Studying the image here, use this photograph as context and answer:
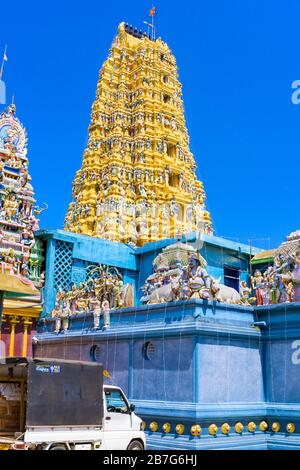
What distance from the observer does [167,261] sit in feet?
83.6

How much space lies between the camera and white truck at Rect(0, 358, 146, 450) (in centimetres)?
1100

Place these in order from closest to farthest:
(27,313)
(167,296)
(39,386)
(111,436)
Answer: (39,386)
(111,436)
(167,296)
(27,313)

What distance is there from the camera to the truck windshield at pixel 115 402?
1314 cm

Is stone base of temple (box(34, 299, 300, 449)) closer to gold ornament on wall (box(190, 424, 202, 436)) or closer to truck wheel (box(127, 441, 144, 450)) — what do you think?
gold ornament on wall (box(190, 424, 202, 436))

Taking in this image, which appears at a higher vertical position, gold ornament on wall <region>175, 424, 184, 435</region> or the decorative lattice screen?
the decorative lattice screen

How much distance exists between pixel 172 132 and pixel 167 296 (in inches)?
1012

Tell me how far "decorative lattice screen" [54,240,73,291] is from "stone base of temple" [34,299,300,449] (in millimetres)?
9516

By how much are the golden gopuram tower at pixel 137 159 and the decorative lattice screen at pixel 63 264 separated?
755 cm

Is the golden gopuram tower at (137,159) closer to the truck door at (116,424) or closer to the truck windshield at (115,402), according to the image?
the truck windshield at (115,402)

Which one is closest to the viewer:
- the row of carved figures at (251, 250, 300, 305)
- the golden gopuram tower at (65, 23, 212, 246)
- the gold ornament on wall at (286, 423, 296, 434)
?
the gold ornament on wall at (286, 423, 296, 434)

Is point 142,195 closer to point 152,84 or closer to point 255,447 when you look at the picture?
point 152,84

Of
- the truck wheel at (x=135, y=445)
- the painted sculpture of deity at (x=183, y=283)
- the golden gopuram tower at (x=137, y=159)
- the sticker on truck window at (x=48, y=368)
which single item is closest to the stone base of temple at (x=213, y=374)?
the painted sculpture of deity at (x=183, y=283)

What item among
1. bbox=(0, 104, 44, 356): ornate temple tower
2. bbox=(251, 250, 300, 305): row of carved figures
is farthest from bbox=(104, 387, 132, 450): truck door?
bbox=(0, 104, 44, 356): ornate temple tower
